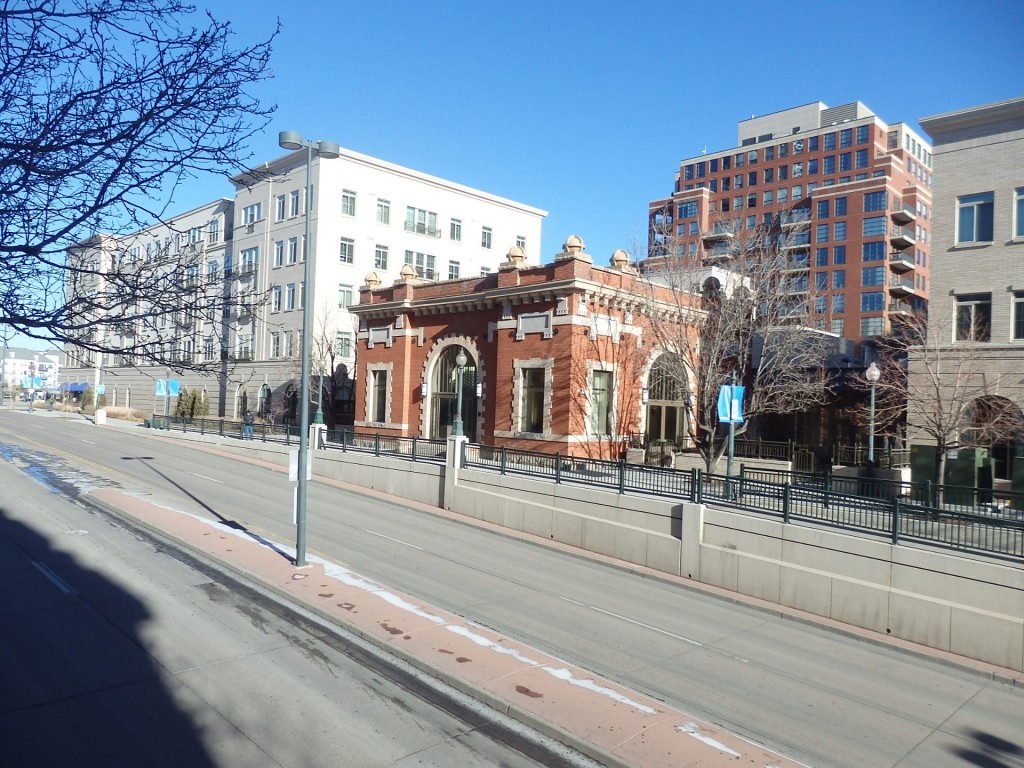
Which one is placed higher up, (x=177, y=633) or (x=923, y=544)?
(x=923, y=544)

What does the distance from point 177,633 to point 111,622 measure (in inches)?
48.3

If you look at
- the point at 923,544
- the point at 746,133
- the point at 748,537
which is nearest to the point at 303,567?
the point at 748,537

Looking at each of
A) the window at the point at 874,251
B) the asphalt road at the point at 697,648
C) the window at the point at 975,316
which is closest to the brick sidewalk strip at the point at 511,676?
the asphalt road at the point at 697,648

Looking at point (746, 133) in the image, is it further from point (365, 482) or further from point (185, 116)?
point (185, 116)

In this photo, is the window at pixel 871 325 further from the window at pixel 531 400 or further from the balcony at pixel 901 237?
the window at pixel 531 400

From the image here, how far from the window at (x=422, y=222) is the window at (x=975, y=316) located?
35986mm

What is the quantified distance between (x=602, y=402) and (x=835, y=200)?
158ft

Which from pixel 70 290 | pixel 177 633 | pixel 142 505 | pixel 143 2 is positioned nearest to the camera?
pixel 143 2

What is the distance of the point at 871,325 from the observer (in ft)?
211

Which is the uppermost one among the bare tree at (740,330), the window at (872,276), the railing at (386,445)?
the window at (872,276)

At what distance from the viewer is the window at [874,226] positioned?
6338 centimetres

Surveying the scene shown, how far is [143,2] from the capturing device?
6.60 metres

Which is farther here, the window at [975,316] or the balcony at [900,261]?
the balcony at [900,261]

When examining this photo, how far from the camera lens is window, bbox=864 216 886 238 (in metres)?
63.4
